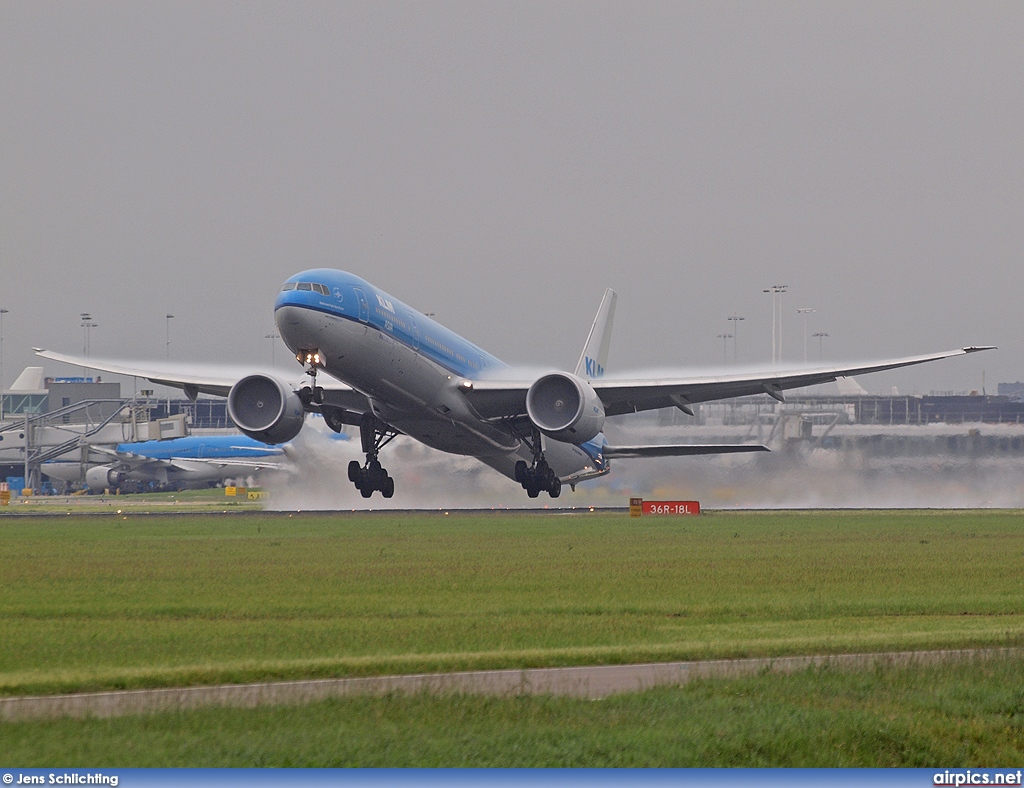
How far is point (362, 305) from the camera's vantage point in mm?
36219

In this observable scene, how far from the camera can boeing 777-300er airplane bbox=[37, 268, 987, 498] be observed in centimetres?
3575

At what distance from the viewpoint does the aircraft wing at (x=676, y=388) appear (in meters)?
41.2

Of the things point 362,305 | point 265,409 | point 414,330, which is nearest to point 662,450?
point 414,330

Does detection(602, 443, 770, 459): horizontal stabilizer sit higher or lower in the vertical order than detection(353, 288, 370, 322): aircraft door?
lower

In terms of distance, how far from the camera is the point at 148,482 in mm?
113938

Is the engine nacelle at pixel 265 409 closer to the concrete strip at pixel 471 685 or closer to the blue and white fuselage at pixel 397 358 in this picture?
the blue and white fuselage at pixel 397 358

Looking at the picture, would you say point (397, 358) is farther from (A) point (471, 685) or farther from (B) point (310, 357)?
(A) point (471, 685)

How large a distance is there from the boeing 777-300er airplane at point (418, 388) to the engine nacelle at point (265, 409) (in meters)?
0.04

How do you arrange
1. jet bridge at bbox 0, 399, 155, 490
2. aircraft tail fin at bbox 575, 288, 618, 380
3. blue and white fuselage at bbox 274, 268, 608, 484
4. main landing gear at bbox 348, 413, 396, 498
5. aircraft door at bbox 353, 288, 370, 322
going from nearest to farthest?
1. blue and white fuselage at bbox 274, 268, 608, 484
2. aircraft door at bbox 353, 288, 370, 322
3. main landing gear at bbox 348, 413, 396, 498
4. aircraft tail fin at bbox 575, 288, 618, 380
5. jet bridge at bbox 0, 399, 155, 490

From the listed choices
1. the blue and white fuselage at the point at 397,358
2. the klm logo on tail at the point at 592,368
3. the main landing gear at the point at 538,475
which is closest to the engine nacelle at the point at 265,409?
the blue and white fuselage at the point at 397,358

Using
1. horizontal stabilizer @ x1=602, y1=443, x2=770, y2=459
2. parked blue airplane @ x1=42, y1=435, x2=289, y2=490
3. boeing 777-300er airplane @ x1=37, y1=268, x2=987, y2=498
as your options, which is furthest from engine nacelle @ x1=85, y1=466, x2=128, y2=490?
boeing 777-300er airplane @ x1=37, y1=268, x2=987, y2=498

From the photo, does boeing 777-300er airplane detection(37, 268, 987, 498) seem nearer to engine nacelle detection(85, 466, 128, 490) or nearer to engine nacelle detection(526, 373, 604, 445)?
engine nacelle detection(526, 373, 604, 445)

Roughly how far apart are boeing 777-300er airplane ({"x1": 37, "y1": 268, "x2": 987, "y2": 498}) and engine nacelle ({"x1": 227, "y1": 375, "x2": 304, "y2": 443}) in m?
0.04

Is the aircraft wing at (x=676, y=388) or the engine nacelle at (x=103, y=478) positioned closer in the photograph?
the aircraft wing at (x=676, y=388)
